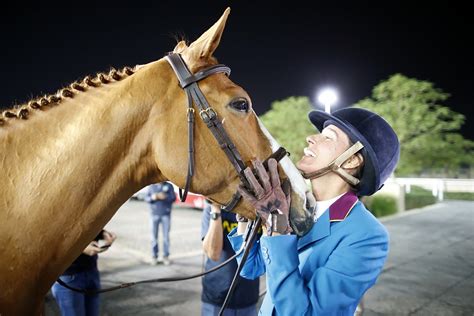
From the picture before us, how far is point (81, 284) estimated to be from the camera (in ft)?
10.9

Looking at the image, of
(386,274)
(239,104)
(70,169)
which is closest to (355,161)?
(239,104)

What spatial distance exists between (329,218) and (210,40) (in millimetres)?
1200

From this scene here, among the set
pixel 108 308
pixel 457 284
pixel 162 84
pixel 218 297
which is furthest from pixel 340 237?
pixel 457 284

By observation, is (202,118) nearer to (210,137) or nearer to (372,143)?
(210,137)

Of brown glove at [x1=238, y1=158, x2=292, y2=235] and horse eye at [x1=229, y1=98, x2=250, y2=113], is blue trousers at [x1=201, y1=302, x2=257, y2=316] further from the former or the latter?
horse eye at [x1=229, y1=98, x2=250, y2=113]

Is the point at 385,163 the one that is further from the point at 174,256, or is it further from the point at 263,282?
the point at 174,256

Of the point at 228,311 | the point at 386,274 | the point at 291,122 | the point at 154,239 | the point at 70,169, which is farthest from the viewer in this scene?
the point at 291,122

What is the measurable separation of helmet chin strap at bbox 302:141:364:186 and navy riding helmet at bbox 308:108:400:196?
0.16ft

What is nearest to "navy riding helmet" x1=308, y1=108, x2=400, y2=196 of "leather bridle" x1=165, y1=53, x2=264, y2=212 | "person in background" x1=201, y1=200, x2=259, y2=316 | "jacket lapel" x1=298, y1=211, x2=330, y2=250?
"jacket lapel" x1=298, y1=211, x2=330, y2=250

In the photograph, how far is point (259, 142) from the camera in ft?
6.12

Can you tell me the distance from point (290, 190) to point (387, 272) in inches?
296

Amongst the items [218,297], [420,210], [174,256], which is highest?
[218,297]

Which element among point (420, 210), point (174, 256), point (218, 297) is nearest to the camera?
point (218, 297)

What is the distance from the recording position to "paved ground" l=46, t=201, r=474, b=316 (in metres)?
5.73
